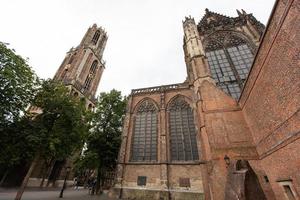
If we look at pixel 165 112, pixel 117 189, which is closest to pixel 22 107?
pixel 117 189

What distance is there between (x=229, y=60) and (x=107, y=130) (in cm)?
1578

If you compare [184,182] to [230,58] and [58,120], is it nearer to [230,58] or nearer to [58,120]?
[58,120]

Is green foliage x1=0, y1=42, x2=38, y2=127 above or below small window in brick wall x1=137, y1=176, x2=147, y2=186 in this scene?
above

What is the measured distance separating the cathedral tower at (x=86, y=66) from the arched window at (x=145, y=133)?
15009 mm

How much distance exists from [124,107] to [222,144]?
14.5 meters

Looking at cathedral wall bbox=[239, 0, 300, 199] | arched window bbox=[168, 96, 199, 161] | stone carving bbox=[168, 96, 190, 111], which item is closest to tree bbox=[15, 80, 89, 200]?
arched window bbox=[168, 96, 199, 161]

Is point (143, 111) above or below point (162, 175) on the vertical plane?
above

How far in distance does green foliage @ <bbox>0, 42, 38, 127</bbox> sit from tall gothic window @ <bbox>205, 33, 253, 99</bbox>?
1509 cm

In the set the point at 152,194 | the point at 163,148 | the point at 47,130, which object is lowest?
the point at 152,194

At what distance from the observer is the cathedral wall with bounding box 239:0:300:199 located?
500 cm

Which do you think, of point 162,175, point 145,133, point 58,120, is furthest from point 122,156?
point 58,120

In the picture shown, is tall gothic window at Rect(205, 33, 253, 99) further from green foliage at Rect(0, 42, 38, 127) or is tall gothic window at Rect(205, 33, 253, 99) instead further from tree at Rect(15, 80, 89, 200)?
green foliage at Rect(0, 42, 38, 127)

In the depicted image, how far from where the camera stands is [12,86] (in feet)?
30.2

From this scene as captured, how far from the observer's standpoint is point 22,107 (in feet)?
32.9
